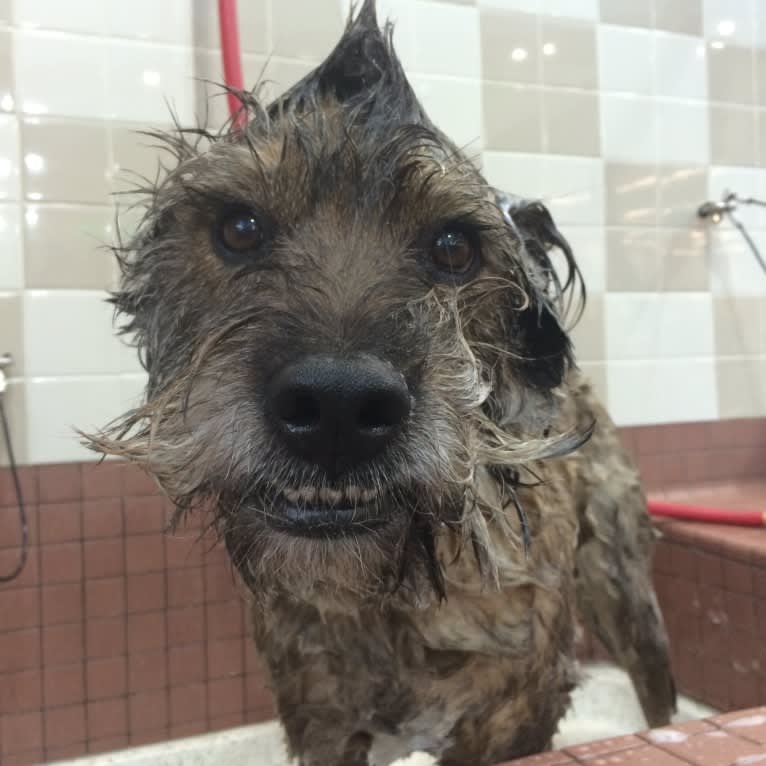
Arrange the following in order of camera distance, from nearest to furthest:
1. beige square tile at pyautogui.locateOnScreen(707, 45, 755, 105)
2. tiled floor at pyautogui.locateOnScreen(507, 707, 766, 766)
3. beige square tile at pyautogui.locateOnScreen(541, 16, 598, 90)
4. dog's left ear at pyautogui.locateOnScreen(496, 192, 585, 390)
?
tiled floor at pyautogui.locateOnScreen(507, 707, 766, 766) → dog's left ear at pyautogui.locateOnScreen(496, 192, 585, 390) → beige square tile at pyautogui.locateOnScreen(541, 16, 598, 90) → beige square tile at pyautogui.locateOnScreen(707, 45, 755, 105)

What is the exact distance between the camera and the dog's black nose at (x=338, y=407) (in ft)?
2.61

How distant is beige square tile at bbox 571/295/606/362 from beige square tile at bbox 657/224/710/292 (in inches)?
10.7

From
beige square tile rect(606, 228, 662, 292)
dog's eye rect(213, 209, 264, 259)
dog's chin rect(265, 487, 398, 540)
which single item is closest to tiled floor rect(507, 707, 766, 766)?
dog's chin rect(265, 487, 398, 540)

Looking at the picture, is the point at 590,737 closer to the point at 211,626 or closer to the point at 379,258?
the point at 211,626

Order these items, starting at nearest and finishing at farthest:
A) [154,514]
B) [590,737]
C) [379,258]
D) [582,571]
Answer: [379,258], [582,571], [154,514], [590,737]

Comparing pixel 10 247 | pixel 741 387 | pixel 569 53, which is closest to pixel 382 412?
pixel 10 247

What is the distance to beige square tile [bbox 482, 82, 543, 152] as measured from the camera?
234cm

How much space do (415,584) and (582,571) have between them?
89 cm

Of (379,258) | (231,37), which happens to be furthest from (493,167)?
(379,258)

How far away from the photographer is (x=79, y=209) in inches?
77.6

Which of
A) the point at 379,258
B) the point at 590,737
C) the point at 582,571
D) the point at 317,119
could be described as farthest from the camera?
the point at 590,737

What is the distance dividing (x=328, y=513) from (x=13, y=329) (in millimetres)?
1378

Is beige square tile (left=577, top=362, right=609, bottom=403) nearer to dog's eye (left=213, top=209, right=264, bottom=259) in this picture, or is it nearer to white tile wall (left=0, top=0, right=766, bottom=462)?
white tile wall (left=0, top=0, right=766, bottom=462)

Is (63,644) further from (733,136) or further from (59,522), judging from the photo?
(733,136)
